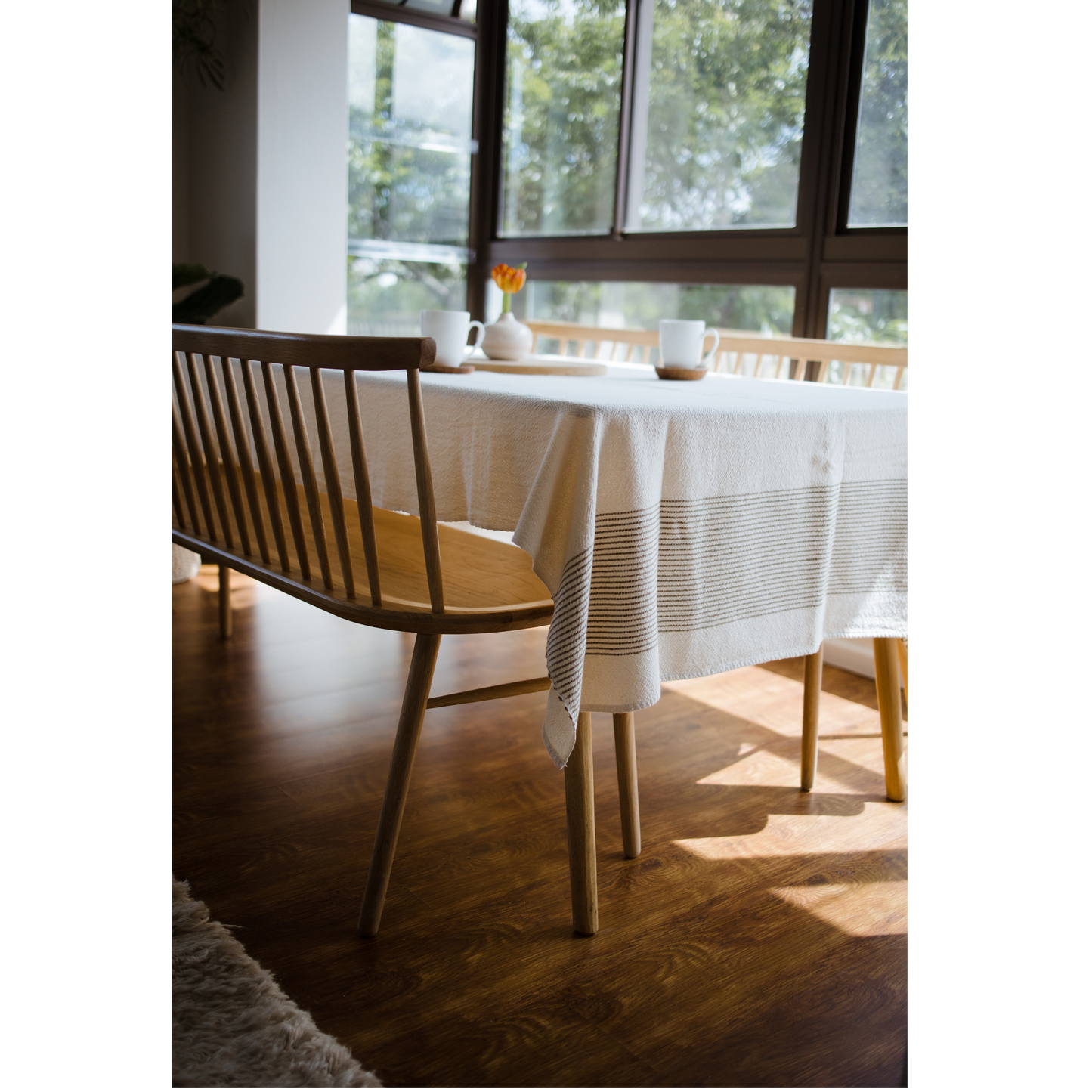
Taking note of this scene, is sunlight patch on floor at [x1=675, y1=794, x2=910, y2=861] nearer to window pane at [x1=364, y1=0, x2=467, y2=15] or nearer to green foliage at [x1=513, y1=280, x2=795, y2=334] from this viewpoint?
green foliage at [x1=513, y1=280, x2=795, y2=334]

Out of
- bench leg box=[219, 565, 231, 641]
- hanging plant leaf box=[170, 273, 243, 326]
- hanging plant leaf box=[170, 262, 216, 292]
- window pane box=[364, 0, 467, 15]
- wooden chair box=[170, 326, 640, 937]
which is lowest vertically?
bench leg box=[219, 565, 231, 641]

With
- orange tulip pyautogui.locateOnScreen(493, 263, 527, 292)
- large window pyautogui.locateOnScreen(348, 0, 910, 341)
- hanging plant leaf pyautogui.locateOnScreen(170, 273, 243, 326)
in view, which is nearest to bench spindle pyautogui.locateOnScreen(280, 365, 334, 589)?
orange tulip pyautogui.locateOnScreen(493, 263, 527, 292)

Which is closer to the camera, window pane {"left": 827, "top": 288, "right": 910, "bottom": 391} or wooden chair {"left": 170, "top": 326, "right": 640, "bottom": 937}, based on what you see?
wooden chair {"left": 170, "top": 326, "right": 640, "bottom": 937}

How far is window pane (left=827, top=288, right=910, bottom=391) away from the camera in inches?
98.0

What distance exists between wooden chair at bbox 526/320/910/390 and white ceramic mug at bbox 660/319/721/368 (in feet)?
0.94

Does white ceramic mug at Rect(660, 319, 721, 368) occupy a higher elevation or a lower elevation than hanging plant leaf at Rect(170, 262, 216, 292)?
lower

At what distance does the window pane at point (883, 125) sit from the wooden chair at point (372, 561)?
4.81 ft

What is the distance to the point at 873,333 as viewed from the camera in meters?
2.54

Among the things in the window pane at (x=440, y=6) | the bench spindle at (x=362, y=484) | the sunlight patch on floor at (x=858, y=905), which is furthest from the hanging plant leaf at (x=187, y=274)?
the sunlight patch on floor at (x=858, y=905)

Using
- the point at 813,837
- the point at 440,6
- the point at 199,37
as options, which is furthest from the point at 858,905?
the point at 440,6

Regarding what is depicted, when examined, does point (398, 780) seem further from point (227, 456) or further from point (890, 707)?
point (890, 707)

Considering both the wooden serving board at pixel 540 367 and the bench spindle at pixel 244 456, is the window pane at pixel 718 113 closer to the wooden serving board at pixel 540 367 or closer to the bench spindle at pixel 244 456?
the wooden serving board at pixel 540 367

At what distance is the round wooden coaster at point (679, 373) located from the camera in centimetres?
179

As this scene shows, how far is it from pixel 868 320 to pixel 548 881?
1663mm
